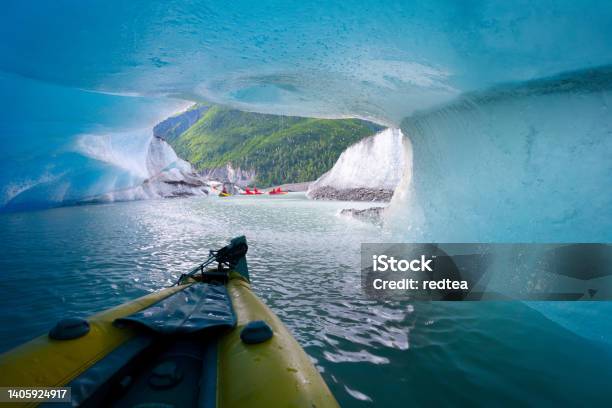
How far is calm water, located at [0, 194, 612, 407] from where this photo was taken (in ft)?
9.61

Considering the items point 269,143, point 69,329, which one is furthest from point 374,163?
point 269,143

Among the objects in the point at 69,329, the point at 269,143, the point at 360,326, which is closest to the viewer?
the point at 69,329

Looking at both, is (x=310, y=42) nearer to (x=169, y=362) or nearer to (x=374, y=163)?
(x=169, y=362)

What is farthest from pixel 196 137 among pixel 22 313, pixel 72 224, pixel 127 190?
pixel 22 313

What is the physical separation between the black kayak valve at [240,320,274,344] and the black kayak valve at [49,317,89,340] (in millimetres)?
1106

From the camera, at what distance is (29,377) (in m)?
1.82

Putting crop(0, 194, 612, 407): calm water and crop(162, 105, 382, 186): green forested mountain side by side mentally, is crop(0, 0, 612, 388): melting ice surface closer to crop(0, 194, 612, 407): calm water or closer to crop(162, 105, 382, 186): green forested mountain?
crop(0, 194, 612, 407): calm water

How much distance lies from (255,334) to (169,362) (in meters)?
0.63

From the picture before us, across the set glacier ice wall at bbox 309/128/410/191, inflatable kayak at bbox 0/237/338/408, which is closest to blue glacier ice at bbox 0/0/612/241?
inflatable kayak at bbox 0/237/338/408

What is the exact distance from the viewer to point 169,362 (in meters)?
2.28

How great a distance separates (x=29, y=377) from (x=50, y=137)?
42.9 ft

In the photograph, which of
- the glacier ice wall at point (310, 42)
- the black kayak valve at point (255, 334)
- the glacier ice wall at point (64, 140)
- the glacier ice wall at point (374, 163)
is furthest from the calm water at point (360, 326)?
the glacier ice wall at point (374, 163)

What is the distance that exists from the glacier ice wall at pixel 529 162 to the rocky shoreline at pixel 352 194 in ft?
63.3

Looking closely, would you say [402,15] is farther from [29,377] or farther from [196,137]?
[196,137]
